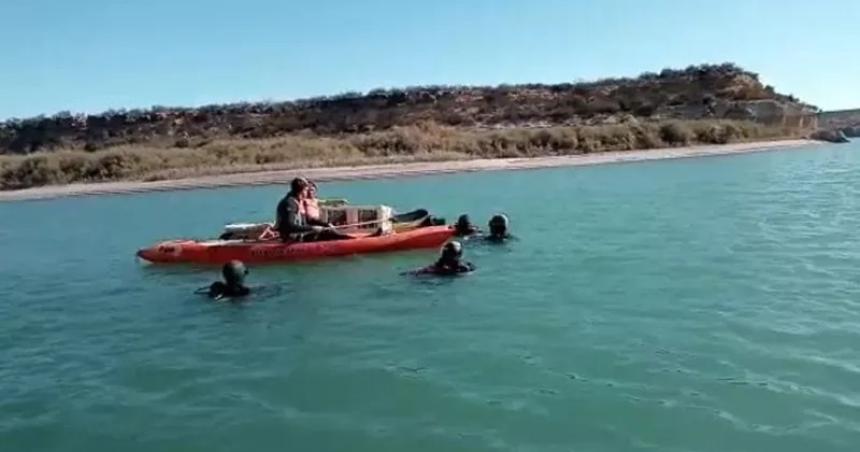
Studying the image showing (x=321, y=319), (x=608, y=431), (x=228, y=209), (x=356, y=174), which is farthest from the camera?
(x=356, y=174)

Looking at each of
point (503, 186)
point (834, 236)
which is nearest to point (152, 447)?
point (834, 236)

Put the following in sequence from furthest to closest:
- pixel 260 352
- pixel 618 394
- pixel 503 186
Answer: pixel 503 186
pixel 260 352
pixel 618 394

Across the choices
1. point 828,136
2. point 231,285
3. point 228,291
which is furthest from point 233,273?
point 828,136

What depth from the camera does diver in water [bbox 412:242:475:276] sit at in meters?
14.9

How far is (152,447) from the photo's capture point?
8234 mm

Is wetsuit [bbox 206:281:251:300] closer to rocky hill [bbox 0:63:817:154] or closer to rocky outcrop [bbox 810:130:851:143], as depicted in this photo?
rocky hill [bbox 0:63:817:154]

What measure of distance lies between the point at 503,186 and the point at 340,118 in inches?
1873

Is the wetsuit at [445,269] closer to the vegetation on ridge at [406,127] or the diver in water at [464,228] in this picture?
the diver in water at [464,228]

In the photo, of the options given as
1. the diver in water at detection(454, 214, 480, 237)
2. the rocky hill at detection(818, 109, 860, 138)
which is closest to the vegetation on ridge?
the rocky hill at detection(818, 109, 860, 138)

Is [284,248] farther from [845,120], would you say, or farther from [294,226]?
[845,120]

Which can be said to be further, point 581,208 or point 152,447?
point 581,208

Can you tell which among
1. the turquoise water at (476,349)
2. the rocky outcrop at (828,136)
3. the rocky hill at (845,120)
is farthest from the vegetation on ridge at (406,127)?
the turquoise water at (476,349)

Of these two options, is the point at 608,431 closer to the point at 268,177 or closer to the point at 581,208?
the point at 581,208

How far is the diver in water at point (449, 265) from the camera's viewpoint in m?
14.9
